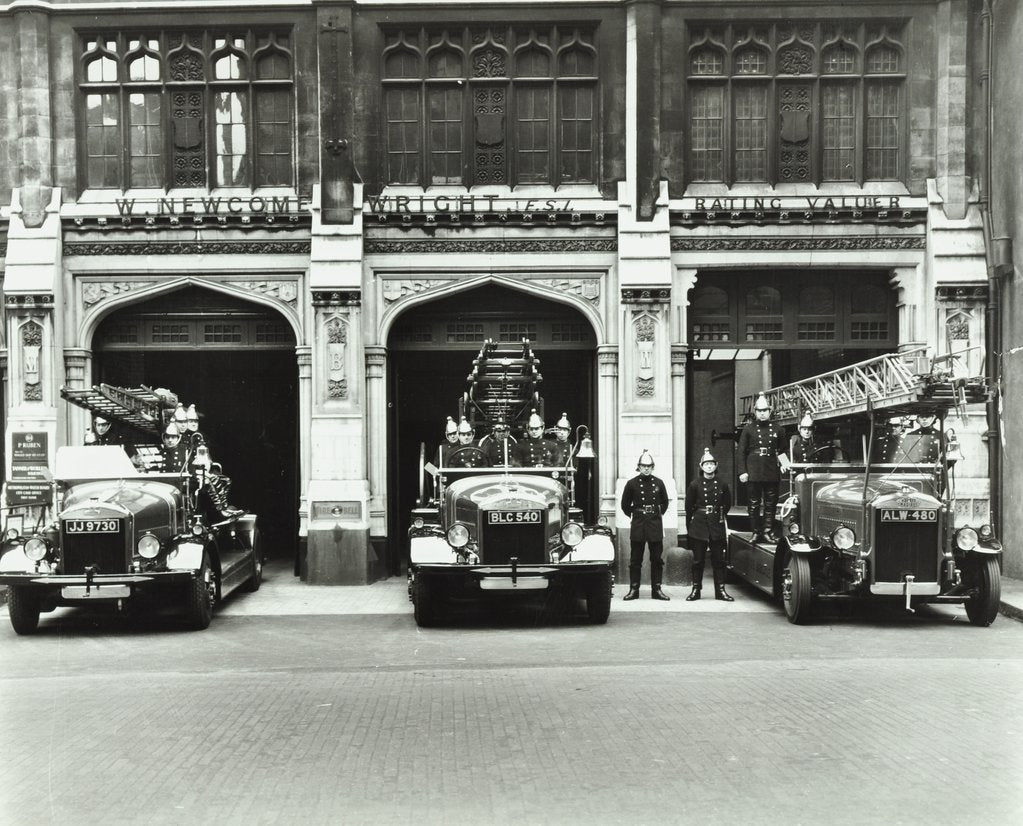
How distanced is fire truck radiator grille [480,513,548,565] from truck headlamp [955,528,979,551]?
197 inches

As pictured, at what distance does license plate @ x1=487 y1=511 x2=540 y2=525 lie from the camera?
1308cm

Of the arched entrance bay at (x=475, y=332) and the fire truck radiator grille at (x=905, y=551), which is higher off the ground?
the arched entrance bay at (x=475, y=332)

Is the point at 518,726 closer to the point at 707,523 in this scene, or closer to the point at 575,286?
the point at 707,523

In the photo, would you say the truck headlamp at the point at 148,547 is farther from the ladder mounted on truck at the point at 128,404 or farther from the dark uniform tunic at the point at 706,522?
the dark uniform tunic at the point at 706,522

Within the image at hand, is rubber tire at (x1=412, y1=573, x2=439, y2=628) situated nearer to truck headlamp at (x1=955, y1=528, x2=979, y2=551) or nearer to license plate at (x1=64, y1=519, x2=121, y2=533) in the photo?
license plate at (x1=64, y1=519, x2=121, y2=533)

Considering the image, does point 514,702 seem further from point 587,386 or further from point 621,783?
point 587,386

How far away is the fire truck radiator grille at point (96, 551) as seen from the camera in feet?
42.2

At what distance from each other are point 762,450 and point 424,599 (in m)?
6.04

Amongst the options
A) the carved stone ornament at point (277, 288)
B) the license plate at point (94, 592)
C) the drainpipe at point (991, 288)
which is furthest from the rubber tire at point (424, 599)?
the drainpipe at point (991, 288)

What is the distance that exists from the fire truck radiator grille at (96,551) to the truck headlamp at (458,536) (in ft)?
12.7

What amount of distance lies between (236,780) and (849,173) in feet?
50.8

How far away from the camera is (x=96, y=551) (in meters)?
12.9

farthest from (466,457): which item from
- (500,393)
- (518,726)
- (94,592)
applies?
(518,726)

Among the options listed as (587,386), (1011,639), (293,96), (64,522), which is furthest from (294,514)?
(1011,639)
